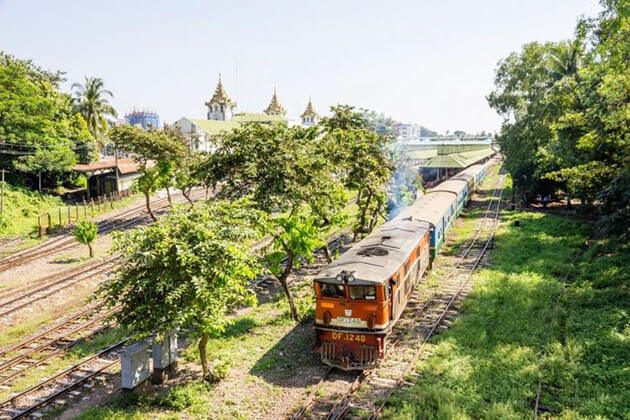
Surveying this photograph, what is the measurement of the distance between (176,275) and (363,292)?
5.05 meters

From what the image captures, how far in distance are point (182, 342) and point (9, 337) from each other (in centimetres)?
629

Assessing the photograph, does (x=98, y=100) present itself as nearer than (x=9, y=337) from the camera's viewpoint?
No

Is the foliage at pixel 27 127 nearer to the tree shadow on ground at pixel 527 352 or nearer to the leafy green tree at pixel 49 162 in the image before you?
the leafy green tree at pixel 49 162

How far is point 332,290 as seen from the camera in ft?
44.8

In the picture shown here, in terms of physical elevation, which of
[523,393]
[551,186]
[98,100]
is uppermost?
[98,100]

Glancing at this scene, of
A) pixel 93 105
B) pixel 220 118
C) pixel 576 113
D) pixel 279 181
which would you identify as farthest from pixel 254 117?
pixel 279 181

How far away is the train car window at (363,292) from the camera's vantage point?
43.3 feet

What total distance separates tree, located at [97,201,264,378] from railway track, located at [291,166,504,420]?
3227mm

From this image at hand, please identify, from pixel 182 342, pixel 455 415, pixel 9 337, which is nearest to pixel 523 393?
pixel 455 415

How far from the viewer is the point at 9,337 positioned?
54.9 ft

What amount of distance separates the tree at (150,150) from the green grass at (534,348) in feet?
74.6

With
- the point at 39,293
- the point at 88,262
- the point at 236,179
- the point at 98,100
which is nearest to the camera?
the point at 236,179

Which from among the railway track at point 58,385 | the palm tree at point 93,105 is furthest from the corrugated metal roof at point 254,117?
the railway track at point 58,385

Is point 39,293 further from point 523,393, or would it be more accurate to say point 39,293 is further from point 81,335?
point 523,393
